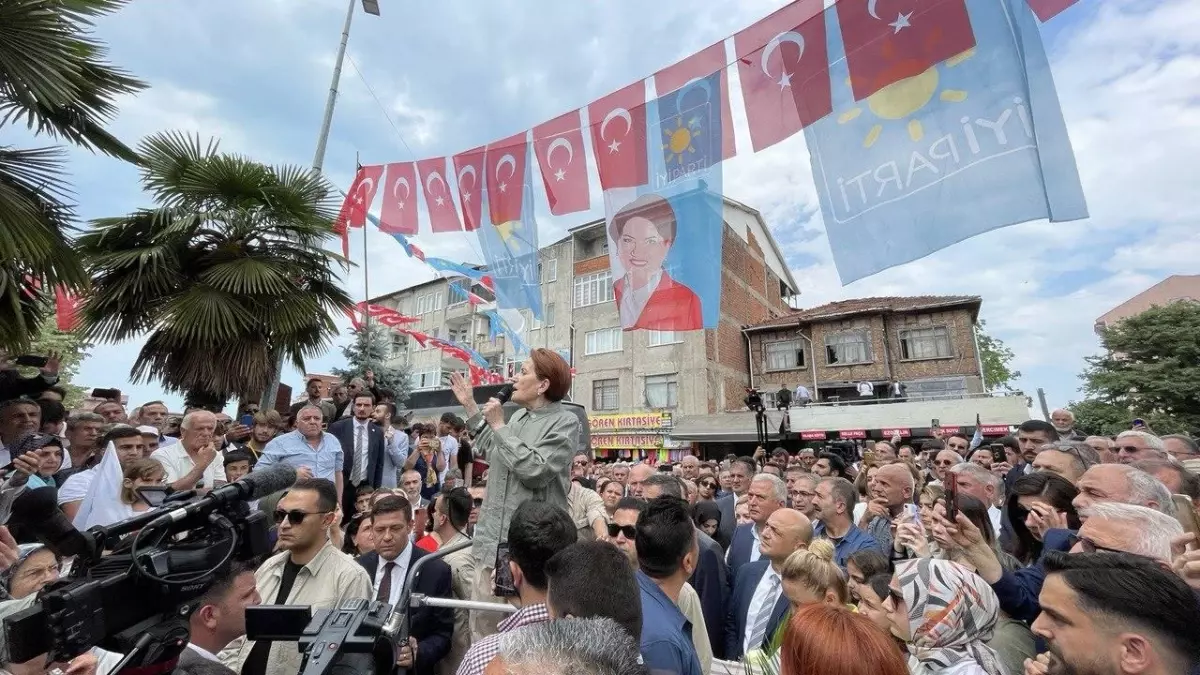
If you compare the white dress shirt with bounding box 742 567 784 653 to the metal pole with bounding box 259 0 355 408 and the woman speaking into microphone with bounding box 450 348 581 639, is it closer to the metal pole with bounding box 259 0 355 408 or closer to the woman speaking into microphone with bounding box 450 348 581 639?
the woman speaking into microphone with bounding box 450 348 581 639

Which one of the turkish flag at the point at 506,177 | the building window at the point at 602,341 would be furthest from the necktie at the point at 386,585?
the building window at the point at 602,341

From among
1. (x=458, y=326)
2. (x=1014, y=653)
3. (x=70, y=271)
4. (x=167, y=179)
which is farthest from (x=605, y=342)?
(x=1014, y=653)

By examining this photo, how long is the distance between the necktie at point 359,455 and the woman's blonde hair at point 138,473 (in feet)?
7.87

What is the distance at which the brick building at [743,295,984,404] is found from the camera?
933 inches

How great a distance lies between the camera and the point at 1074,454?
13.4 feet

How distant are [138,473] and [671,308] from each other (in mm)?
4528

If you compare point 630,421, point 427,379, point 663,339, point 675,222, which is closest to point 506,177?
point 675,222

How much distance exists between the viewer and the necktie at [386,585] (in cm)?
342

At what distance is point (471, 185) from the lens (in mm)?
7875

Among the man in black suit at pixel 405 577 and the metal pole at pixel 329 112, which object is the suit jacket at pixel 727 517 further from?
the metal pole at pixel 329 112

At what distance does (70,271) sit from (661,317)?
20.2 ft

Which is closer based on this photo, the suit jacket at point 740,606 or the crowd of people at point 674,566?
the crowd of people at point 674,566

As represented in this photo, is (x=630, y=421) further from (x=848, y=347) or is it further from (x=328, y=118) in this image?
(x=328, y=118)

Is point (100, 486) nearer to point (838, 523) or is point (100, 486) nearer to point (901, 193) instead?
point (838, 523)
